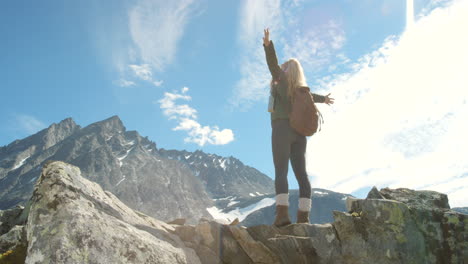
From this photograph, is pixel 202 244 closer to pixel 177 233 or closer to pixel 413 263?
pixel 177 233

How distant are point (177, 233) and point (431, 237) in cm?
556

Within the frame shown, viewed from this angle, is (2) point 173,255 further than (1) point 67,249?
Yes

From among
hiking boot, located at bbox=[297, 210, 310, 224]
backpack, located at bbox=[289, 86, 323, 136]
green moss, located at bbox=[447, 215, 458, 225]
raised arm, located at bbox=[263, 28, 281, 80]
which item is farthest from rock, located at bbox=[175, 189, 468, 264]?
raised arm, located at bbox=[263, 28, 281, 80]

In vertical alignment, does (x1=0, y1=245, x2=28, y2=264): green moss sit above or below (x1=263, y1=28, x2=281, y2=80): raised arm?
below

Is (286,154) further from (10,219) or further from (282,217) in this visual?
(10,219)

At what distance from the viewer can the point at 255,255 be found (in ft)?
22.3

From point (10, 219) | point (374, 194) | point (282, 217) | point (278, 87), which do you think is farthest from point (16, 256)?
point (374, 194)

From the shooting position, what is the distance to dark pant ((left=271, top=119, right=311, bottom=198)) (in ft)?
26.4

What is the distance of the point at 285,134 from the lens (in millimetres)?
8195

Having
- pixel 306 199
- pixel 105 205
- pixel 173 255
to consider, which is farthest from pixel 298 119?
pixel 105 205

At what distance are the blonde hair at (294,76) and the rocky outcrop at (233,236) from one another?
Answer: 323cm

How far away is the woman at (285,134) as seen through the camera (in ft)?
26.5

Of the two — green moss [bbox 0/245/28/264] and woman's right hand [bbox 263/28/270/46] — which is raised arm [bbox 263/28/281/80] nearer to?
woman's right hand [bbox 263/28/270/46]

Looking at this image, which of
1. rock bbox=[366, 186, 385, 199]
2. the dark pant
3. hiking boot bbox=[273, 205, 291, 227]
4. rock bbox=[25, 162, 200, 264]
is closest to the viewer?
rock bbox=[25, 162, 200, 264]
